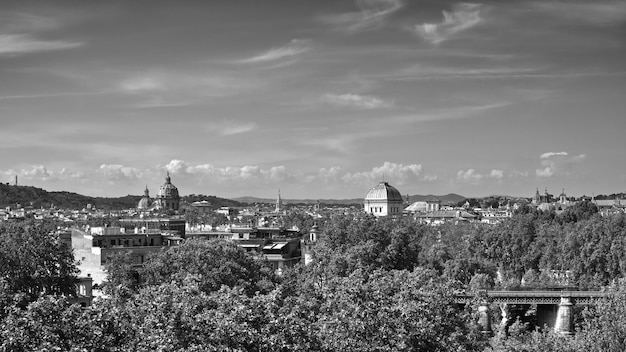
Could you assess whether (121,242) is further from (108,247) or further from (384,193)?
(384,193)

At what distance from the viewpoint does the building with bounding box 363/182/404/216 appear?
166m

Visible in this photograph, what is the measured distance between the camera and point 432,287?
31047 millimetres

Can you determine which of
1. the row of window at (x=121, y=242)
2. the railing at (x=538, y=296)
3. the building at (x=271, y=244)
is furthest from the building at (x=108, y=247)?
the railing at (x=538, y=296)

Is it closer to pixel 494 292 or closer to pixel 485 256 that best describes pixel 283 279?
pixel 494 292

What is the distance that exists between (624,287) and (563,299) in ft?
73.3

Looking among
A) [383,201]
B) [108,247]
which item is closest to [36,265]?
Answer: [108,247]

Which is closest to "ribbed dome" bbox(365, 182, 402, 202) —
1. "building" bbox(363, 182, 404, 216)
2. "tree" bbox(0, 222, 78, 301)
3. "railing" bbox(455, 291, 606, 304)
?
"building" bbox(363, 182, 404, 216)

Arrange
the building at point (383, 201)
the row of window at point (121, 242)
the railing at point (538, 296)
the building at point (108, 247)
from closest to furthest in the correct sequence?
the railing at point (538, 296), the building at point (108, 247), the row of window at point (121, 242), the building at point (383, 201)

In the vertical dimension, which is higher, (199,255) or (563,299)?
(199,255)

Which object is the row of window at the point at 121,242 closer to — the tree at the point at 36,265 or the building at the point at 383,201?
the tree at the point at 36,265

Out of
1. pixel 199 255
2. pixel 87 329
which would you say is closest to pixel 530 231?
pixel 199 255

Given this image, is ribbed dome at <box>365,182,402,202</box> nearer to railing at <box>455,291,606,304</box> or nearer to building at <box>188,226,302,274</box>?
building at <box>188,226,302,274</box>

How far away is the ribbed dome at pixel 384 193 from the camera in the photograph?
546 ft

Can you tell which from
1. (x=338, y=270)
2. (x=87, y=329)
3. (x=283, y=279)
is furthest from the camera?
(x=338, y=270)
